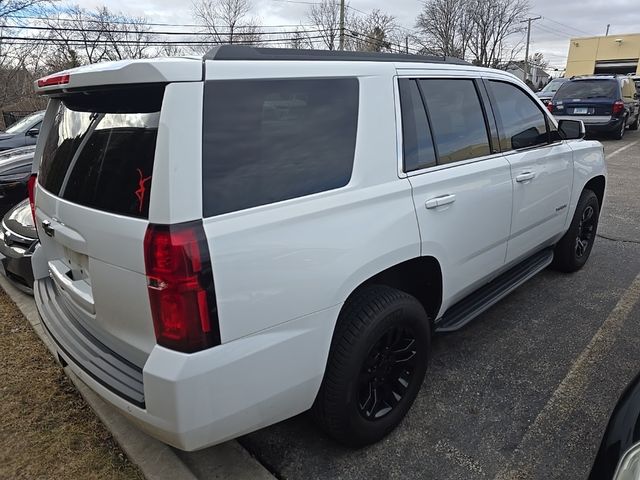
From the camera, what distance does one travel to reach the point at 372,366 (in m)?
2.34

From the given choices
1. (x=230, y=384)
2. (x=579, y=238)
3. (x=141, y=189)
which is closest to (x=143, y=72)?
(x=141, y=189)

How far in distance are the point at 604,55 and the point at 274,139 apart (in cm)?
3641

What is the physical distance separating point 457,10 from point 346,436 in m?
53.9

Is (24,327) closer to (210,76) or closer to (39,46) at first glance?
(210,76)

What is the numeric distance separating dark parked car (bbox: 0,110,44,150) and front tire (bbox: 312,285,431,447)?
8220 mm

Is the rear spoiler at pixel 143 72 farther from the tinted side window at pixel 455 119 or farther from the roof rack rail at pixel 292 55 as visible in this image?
the tinted side window at pixel 455 119

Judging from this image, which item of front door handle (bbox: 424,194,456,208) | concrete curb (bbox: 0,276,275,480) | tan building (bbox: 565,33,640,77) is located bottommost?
concrete curb (bbox: 0,276,275,480)

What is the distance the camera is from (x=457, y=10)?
4831 cm

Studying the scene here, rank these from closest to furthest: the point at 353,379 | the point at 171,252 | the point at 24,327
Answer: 1. the point at 171,252
2. the point at 353,379
3. the point at 24,327

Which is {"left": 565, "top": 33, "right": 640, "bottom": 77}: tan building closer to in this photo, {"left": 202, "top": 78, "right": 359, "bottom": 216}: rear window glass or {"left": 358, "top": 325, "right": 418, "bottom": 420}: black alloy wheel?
{"left": 358, "top": 325, "right": 418, "bottom": 420}: black alloy wheel

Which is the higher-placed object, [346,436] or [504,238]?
[504,238]

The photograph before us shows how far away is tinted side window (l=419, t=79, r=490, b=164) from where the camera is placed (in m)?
2.68

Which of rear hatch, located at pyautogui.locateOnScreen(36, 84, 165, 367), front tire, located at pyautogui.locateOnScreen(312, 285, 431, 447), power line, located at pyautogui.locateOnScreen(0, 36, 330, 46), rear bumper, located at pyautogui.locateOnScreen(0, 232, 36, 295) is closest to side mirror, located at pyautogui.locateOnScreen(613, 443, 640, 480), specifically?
front tire, located at pyautogui.locateOnScreen(312, 285, 431, 447)

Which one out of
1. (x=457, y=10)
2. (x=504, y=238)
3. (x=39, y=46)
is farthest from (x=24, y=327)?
(x=457, y=10)
